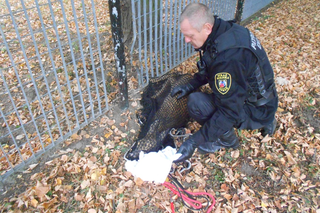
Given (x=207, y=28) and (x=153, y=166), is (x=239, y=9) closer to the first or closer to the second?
(x=207, y=28)

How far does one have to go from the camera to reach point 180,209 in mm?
2324

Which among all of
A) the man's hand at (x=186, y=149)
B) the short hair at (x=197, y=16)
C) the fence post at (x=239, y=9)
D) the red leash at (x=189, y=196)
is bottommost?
the red leash at (x=189, y=196)

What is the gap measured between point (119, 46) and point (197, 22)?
3.01 feet

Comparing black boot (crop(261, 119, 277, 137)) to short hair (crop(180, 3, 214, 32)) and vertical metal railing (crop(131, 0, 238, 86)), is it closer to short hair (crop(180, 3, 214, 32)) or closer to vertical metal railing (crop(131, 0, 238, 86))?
short hair (crop(180, 3, 214, 32))

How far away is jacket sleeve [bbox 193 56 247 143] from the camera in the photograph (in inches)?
86.1

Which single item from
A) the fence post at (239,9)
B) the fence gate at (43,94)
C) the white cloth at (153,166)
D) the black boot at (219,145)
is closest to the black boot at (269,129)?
the black boot at (219,145)

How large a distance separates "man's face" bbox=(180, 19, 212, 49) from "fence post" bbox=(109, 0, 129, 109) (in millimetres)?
692

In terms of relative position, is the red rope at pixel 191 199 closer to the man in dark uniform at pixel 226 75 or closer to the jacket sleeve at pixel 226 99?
the man in dark uniform at pixel 226 75

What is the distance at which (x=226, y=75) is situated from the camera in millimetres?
2180

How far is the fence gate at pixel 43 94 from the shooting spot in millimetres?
2160

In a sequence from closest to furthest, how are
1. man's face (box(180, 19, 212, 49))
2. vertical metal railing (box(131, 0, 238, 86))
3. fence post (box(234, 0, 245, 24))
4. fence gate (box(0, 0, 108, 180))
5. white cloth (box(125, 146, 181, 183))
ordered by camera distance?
fence gate (box(0, 0, 108, 180))
man's face (box(180, 19, 212, 49))
white cloth (box(125, 146, 181, 183))
vertical metal railing (box(131, 0, 238, 86))
fence post (box(234, 0, 245, 24))

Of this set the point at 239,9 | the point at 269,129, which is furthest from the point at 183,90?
the point at 239,9

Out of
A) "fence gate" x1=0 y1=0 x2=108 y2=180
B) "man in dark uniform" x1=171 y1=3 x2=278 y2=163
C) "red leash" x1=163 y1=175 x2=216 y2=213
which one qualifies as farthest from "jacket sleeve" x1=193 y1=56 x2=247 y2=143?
"fence gate" x1=0 y1=0 x2=108 y2=180

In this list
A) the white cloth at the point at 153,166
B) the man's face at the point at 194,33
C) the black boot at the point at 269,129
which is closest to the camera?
the man's face at the point at 194,33
